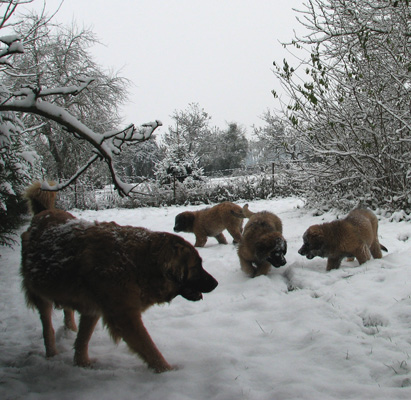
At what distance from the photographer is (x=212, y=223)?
25.4 ft

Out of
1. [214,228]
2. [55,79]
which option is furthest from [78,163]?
[214,228]

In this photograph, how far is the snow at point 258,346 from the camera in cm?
219

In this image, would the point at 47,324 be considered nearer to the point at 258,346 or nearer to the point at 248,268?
the point at 258,346

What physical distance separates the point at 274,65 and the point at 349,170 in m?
4.12

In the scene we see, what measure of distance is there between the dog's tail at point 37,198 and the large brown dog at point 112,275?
838 millimetres

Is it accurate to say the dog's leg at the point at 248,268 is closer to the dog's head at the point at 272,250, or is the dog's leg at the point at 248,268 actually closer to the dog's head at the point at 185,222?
the dog's head at the point at 272,250

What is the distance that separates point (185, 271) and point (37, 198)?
2.14m

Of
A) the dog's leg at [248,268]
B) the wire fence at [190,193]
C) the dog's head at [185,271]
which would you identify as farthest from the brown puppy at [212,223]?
the wire fence at [190,193]

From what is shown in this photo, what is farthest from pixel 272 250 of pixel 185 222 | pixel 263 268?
pixel 185 222

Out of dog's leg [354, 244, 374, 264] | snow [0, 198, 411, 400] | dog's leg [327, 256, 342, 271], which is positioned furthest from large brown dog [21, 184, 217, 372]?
dog's leg [354, 244, 374, 264]

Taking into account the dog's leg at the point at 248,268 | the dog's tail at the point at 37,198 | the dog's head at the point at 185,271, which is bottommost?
the dog's leg at the point at 248,268

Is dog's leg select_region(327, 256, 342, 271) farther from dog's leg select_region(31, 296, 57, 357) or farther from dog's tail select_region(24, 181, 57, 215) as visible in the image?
dog's tail select_region(24, 181, 57, 215)

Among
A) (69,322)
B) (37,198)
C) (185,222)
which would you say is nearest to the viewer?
(69,322)

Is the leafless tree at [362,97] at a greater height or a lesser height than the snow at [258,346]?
greater
